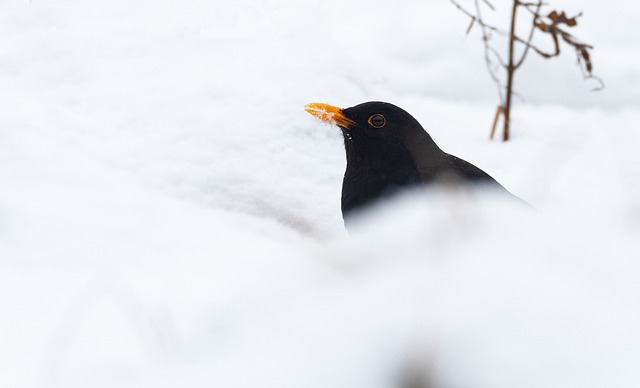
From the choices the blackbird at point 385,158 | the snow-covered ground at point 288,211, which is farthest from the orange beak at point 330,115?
the snow-covered ground at point 288,211

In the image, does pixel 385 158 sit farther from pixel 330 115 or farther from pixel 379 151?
pixel 330 115

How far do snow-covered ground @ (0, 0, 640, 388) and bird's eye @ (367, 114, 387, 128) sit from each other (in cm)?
55

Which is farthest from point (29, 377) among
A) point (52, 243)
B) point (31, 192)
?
point (31, 192)

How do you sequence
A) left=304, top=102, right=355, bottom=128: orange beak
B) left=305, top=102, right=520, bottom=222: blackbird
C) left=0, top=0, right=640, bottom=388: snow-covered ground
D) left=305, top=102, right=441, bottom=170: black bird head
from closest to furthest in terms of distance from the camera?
left=0, top=0, right=640, bottom=388: snow-covered ground
left=305, top=102, right=520, bottom=222: blackbird
left=305, top=102, right=441, bottom=170: black bird head
left=304, top=102, right=355, bottom=128: orange beak

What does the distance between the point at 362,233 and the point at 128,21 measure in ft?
13.5

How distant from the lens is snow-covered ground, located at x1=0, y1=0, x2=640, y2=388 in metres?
1.00

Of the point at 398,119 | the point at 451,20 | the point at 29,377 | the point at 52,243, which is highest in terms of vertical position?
the point at 451,20

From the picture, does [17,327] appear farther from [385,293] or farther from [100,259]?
[385,293]

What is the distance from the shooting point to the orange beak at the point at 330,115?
3771 mm

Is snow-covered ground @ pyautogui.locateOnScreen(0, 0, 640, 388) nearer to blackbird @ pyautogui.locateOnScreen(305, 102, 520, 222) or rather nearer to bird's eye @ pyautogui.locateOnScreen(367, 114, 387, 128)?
blackbird @ pyautogui.locateOnScreen(305, 102, 520, 222)

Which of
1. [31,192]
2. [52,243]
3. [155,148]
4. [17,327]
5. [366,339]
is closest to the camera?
[366,339]

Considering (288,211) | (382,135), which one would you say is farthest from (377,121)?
(288,211)

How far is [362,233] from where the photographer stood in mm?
1162

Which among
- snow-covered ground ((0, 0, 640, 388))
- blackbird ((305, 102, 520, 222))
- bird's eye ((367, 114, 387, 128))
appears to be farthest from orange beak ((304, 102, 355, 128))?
snow-covered ground ((0, 0, 640, 388))
